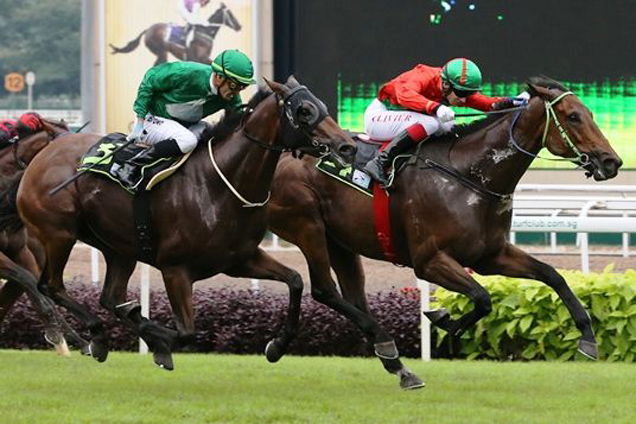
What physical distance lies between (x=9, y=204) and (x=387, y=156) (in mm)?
2306

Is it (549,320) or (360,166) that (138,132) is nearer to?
(360,166)

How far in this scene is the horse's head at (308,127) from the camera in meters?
7.13

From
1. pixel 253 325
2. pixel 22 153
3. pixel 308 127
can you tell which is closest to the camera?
pixel 308 127

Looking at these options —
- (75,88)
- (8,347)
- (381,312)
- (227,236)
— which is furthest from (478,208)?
(75,88)

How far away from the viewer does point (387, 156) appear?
7.97m

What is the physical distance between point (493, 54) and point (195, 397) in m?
6.15

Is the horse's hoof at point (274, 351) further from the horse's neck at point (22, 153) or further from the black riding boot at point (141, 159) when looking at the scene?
the horse's neck at point (22, 153)

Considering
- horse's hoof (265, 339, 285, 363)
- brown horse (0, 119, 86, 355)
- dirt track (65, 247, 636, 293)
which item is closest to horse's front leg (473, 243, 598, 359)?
horse's hoof (265, 339, 285, 363)

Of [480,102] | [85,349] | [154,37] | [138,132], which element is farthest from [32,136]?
[154,37]

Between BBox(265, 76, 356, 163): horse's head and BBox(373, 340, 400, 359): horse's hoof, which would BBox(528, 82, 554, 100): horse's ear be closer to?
BBox(265, 76, 356, 163): horse's head

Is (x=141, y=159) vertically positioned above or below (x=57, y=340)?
above

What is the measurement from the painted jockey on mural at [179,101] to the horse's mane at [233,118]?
74 mm

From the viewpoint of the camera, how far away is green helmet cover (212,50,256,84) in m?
7.44

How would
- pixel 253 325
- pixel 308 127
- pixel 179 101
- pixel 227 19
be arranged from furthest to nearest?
pixel 227 19 → pixel 253 325 → pixel 179 101 → pixel 308 127
